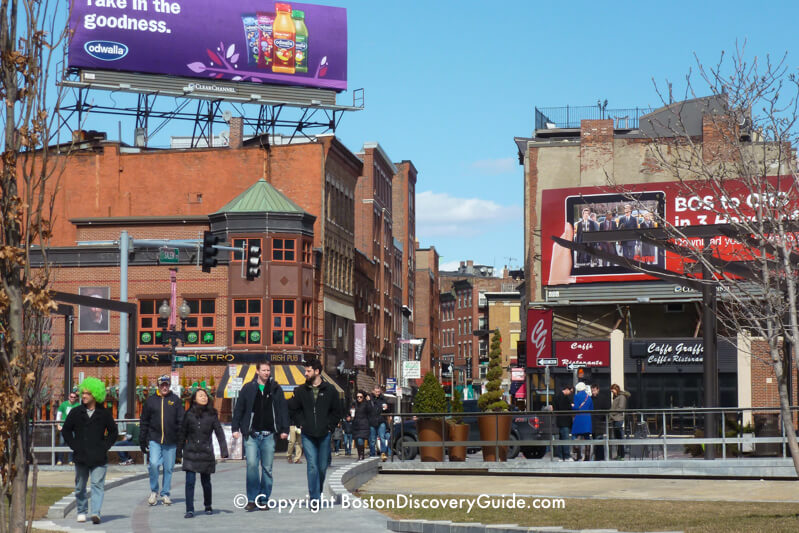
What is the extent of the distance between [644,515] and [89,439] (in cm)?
638

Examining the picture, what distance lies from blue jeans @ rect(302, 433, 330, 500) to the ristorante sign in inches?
1649

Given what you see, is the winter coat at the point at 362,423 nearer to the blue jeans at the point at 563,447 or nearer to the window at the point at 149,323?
the blue jeans at the point at 563,447

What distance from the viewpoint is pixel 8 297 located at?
28.3 feet

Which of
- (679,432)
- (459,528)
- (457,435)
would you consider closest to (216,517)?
(459,528)

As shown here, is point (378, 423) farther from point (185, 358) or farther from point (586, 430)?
point (185, 358)

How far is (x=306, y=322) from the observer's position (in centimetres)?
5966

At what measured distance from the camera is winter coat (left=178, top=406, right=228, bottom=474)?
50.1 ft

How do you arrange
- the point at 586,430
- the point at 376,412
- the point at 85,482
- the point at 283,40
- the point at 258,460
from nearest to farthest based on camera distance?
the point at 85,482, the point at 258,460, the point at 586,430, the point at 376,412, the point at 283,40

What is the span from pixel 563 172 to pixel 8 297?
180 ft

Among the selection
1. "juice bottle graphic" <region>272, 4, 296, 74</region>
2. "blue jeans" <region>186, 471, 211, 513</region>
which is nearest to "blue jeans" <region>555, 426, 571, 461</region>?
"blue jeans" <region>186, 471, 211, 513</region>

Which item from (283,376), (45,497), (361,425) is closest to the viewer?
(45,497)

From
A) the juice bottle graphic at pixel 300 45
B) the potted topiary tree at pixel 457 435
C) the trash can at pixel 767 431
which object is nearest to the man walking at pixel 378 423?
the potted topiary tree at pixel 457 435

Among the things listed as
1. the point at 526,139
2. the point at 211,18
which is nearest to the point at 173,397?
the point at 211,18

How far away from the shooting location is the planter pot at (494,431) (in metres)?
24.9
